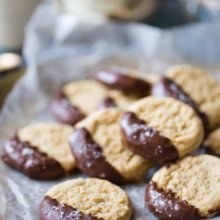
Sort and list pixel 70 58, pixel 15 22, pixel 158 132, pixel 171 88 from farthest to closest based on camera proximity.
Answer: pixel 15 22, pixel 70 58, pixel 171 88, pixel 158 132

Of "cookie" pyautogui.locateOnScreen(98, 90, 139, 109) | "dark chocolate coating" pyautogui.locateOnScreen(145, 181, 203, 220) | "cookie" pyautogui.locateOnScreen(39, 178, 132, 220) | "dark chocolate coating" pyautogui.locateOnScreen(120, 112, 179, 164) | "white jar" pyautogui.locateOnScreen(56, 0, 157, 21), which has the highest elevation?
"white jar" pyautogui.locateOnScreen(56, 0, 157, 21)

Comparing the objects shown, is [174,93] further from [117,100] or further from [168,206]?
[168,206]

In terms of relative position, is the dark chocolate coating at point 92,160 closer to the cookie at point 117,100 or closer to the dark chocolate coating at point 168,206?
the dark chocolate coating at point 168,206

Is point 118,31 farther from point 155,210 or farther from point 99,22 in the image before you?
point 155,210

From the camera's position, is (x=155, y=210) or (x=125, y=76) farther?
(x=125, y=76)

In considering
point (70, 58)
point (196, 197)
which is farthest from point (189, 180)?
point (70, 58)

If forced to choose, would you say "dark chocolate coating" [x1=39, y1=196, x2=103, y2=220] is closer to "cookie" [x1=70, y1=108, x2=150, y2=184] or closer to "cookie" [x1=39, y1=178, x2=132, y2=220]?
"cookie" [x1=39, y1=178, x2=132, y2=220]

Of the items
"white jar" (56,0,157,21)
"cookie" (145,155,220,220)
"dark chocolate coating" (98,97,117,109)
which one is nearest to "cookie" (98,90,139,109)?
"dark chocolate coating" (98,97,117,109)
